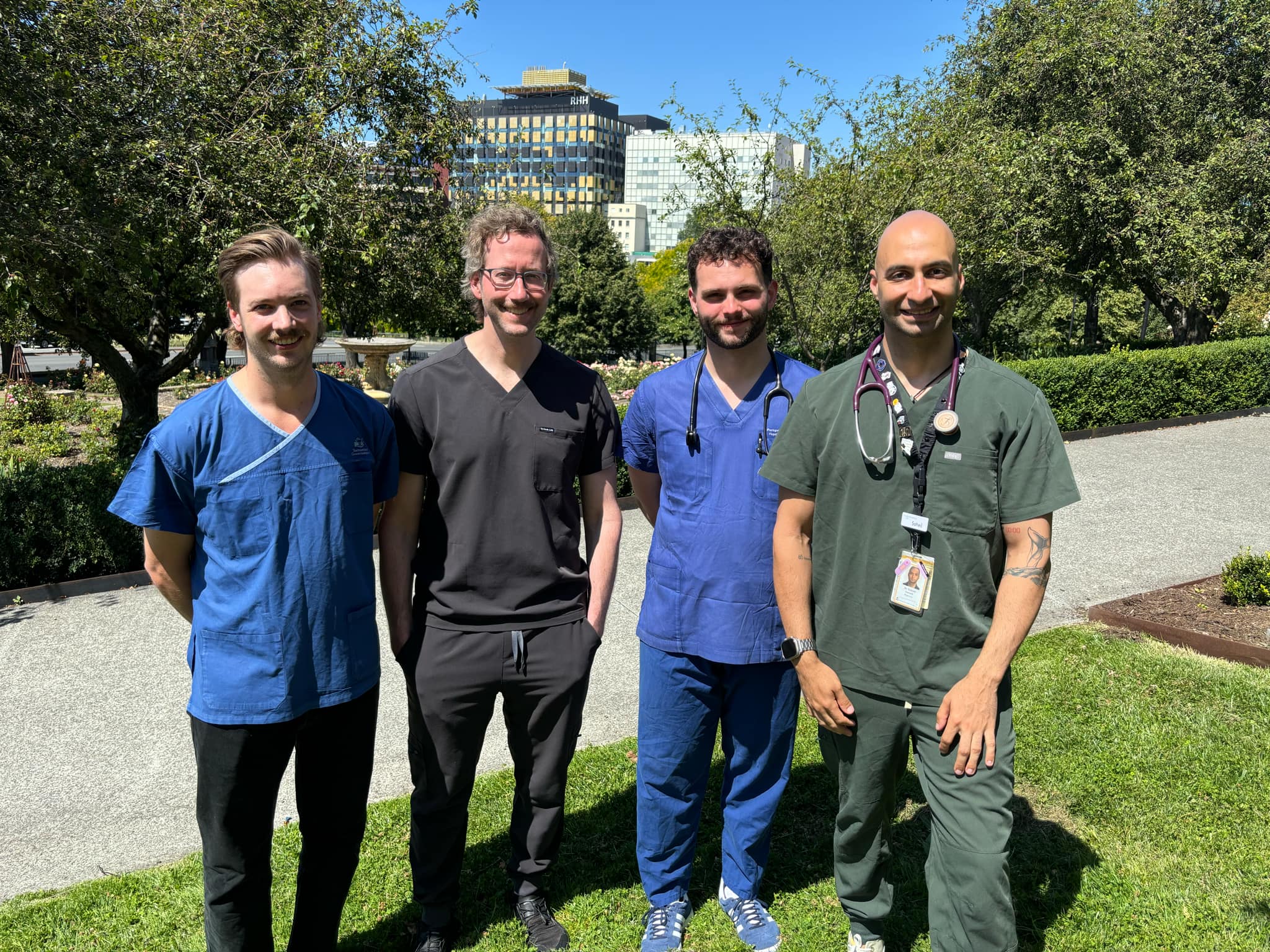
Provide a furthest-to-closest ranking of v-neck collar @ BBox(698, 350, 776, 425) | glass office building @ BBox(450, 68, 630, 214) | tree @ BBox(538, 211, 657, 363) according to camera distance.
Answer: glass office building @ BBox(450, 68, 630, 214)
tree @ BBox(538, 211, 657, 363)
v-neck collar @ BBox(698, 350, 776, 425)

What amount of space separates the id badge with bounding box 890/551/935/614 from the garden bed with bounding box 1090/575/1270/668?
3980mm

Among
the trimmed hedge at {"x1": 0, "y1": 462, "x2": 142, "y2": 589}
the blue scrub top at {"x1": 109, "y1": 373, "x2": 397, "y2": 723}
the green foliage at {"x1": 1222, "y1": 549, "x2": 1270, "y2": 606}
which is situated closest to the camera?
the blue scrub top at {"x1": 109, "y1": 373, "x2": 397, "y2": 723}

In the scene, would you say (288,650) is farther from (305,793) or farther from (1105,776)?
(1105,776)

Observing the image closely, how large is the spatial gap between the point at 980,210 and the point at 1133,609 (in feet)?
34.5

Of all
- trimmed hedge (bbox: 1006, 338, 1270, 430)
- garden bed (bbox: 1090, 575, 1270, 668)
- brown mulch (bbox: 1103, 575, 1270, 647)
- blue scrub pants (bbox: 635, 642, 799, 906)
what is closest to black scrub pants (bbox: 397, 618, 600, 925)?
blue scrub pants (bbox: 635, 642, 799, 906)

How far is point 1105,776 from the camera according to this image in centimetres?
396

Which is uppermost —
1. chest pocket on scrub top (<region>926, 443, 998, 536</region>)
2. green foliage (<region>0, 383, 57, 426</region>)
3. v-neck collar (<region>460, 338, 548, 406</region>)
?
v-neck collar (<region>460, 338, 548, 406</region>)

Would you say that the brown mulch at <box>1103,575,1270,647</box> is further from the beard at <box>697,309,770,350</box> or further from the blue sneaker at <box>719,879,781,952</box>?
the beard at <box>697,309,770,350</box>

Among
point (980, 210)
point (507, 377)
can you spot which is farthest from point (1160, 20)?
point (507, 377)

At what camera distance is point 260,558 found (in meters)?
2.35

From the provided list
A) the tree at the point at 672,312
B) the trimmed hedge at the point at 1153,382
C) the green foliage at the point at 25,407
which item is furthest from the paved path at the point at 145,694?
the tree at the point at 672,312

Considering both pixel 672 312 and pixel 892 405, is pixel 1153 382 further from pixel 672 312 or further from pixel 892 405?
pixel 672 312

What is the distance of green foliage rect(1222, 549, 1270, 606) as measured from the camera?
598cm

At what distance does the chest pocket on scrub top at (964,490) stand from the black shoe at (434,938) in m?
2.05
